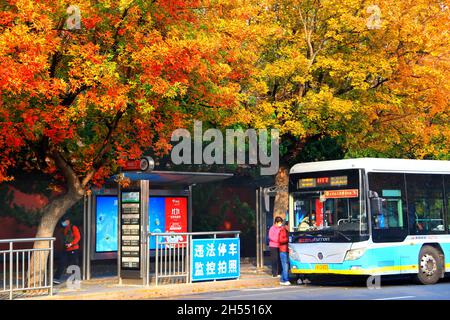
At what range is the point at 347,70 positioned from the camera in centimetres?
2558

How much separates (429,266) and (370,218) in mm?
2541

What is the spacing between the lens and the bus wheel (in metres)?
22.6

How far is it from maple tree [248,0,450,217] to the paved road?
5.21 metres

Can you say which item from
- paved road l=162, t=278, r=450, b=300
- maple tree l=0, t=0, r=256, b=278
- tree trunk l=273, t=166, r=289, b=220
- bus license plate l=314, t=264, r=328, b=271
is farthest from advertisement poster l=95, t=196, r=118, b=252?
bus license plate l=314, t=264, r=328, b=271

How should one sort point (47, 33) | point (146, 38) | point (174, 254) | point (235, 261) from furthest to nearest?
point (235, 261)
point (174, 254)
point (146, 38)
point (47, 33)

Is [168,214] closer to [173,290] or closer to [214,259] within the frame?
[214,259]

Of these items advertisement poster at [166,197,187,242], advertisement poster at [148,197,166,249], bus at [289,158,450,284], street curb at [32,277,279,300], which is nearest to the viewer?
street curb at [32,277,279,300]

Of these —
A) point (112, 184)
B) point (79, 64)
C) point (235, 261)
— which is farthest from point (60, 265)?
point (79, 64)

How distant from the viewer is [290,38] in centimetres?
2681

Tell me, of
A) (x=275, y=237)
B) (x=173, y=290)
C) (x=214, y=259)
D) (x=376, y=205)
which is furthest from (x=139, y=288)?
(x=376, y=205)

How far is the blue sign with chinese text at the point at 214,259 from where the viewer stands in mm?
22750

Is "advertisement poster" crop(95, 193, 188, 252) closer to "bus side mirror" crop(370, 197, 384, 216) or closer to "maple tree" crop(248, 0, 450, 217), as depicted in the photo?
"maple tree" crop(248, 0, 450, 217)

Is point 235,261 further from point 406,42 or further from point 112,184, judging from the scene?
point 406,42
